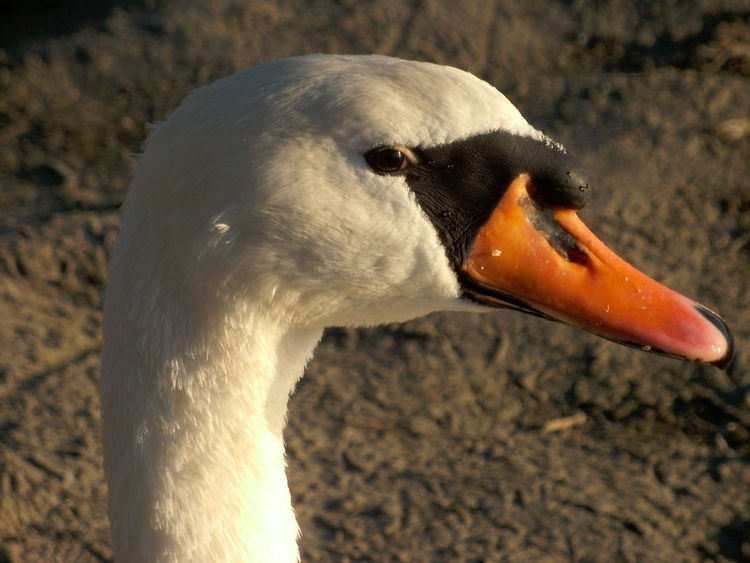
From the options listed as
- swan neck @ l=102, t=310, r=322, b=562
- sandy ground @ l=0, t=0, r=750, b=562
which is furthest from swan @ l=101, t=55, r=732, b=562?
sandy ground @ l=0, t=0, r=750, b=562

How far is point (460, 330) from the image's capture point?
4.93 metres

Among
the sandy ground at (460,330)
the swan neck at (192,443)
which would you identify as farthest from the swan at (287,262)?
the sandy ground at (460,330)

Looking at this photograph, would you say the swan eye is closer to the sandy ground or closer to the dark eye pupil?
the dark eye pupil

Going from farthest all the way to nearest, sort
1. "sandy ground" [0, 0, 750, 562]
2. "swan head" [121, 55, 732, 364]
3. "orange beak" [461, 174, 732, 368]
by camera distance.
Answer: "sandy ground" [0, 0, 750, 562]
"orange beak" [461, 174, 732, 368]
"swan head" [121, 55, 732, 364]

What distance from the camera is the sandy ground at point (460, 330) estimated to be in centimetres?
414

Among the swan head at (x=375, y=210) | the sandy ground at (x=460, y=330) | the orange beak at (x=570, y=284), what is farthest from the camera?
the sandy ground at (x=460, y=330)

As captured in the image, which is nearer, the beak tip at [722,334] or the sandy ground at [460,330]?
the beak tip at [722,334]

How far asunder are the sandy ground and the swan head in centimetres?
185

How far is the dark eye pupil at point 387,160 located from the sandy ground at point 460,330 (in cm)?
214

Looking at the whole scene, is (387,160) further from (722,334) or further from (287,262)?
(722,334)

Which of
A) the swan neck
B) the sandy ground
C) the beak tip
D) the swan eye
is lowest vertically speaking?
the sandy ground

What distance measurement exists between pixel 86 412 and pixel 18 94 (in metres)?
2.57

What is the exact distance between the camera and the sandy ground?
13.6 ft

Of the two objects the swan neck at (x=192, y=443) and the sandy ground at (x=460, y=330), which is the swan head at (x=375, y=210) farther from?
the sandy ground at (x=460, y=330)
